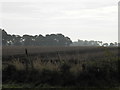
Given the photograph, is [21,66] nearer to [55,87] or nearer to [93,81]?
[55,87]

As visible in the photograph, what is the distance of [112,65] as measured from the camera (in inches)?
584

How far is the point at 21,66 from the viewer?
51.7ft

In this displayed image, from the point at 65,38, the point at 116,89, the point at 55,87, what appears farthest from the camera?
the point at 65,38

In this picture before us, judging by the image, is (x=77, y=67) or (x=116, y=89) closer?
(x=116, y=89)

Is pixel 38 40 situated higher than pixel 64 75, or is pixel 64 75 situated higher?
pixel 38 40

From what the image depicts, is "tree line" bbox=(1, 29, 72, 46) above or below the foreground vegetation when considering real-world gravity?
above

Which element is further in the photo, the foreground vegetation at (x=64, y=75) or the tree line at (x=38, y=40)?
the tree line at (x=38, y=40)

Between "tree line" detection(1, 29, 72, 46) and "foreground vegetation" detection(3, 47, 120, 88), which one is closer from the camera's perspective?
"foreground vegetation" detection(3, 47, 120, 88)

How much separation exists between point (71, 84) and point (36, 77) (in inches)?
82.7

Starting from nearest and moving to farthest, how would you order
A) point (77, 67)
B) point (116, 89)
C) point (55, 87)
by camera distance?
point (116, 89), point (55, 87), point (77, 67)

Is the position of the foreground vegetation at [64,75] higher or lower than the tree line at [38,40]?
lower

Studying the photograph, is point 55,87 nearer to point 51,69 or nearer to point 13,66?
point 51,69

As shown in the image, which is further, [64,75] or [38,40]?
[38,40]

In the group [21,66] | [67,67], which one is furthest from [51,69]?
[21,66]
